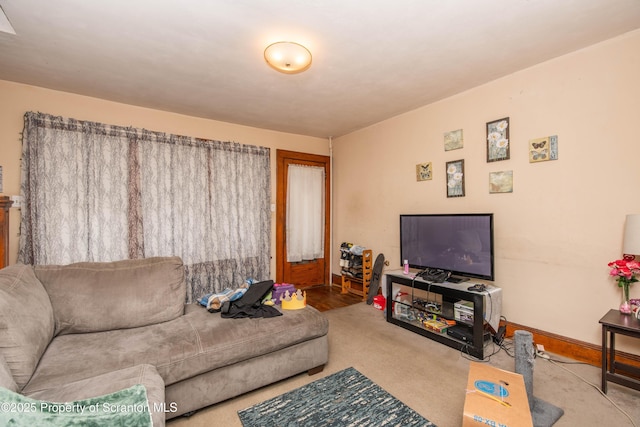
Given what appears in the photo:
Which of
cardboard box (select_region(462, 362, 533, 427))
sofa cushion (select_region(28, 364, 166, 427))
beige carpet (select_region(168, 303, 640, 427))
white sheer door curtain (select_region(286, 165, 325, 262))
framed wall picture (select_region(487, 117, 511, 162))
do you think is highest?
framed wall picture (select_region(487, 117, 511, 162))

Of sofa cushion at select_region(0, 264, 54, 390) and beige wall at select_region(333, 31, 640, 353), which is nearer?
sofa cushion at select_region(0, 264, 54, 390)

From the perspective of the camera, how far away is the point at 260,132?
14.2ft

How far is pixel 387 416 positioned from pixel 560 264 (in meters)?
1.98

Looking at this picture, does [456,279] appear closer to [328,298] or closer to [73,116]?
[328,298]

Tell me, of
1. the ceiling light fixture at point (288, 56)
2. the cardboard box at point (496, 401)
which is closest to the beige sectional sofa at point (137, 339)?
the cardboard box at point (496, 401)

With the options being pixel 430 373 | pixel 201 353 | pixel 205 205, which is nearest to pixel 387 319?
pixel 430 373

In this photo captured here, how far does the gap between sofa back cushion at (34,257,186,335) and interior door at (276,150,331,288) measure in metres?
2.23

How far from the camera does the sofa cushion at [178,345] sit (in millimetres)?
1539

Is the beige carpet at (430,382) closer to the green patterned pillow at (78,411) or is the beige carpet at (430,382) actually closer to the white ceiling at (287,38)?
the green patterned pillow at (78,411)

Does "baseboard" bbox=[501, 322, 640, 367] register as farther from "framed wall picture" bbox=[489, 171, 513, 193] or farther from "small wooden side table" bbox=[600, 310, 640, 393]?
"framed wall picture" bbox=[489, 171, 513, 193]

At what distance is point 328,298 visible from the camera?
167 inches

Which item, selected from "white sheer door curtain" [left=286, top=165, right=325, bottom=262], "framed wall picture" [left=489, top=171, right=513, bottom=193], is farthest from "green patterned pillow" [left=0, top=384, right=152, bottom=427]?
"white sheer door curtain" [left=286, top=165, right=325, bottom=262]

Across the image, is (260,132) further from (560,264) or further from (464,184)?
(560,264)

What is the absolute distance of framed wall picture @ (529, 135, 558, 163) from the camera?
2.49 m
